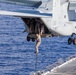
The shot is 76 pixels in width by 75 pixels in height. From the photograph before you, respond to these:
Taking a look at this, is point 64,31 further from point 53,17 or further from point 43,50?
point 43,50

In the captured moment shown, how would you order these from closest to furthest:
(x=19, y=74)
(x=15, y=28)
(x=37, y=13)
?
(x=37, y=13) < (x=19, y=74) < (x=15, y=28)

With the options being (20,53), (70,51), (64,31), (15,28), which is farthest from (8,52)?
(64,31)

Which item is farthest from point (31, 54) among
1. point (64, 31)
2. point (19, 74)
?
point (64, 31)

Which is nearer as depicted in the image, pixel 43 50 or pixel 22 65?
pixel 22 65

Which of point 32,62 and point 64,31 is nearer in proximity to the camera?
point 64,31

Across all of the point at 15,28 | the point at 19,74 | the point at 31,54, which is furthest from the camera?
the point at 15,28

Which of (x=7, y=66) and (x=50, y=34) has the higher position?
(x=50, y=34)

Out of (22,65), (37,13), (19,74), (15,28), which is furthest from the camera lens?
(15,28)

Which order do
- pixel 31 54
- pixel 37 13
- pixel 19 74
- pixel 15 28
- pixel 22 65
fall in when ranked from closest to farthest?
1. pixel 37 13
2. pixel 19 74
3. pixel 22 65
4. pixel 31 54
5. pixel 15 28

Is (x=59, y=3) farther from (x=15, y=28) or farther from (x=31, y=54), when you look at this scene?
(x=15, y=28)

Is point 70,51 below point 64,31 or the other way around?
below

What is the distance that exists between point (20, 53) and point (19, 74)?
3275 centimetres

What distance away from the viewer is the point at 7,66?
417ft

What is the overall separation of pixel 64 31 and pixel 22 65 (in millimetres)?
72521
